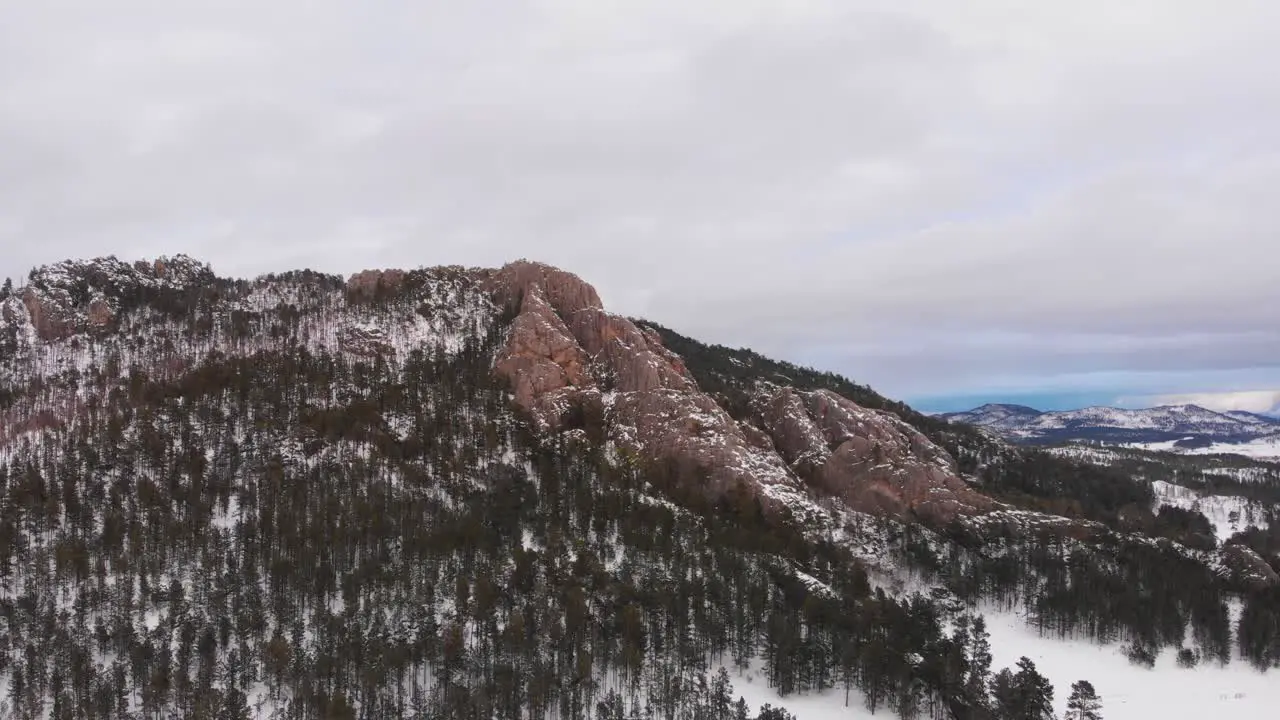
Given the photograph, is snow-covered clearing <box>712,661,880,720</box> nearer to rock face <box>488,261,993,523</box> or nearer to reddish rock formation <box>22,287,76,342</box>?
rock face <box>488,261,993,523</box>

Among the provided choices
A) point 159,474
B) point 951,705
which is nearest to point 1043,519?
point 951,705

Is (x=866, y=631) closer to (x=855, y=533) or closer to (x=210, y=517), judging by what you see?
(x=855, y=533)

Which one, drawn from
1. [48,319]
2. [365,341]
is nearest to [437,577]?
[365,341]

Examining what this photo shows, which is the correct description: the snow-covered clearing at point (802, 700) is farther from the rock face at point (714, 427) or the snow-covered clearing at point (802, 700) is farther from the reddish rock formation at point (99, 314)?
the reddish rock formation at point (99, 314)

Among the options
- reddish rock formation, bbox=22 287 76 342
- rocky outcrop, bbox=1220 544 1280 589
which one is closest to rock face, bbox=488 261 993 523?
rocky outcrop, bbox=1220 544 1280 589

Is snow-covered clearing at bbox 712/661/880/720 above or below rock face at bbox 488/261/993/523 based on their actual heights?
below

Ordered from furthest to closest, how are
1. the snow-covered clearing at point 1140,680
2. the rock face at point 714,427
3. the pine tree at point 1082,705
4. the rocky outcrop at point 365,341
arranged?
the rocky outcrop at point 365,341 < the rock face at point 714,427 < the snow-covered clearing at point 1140,680 < the pine tree at point 1082,705

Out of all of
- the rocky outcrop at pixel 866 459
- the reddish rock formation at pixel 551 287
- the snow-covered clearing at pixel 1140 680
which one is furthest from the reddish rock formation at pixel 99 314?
the snow-covered clearing at pixel 1140 680

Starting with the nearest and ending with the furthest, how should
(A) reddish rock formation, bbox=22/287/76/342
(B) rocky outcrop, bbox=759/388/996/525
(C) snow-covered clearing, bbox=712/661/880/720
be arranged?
1. (C) snow-covered clearing, bbox=712/661/880/720
2. (B) rocky outcrop, bbox=759/388/996/525
3. (A) reddish rock formation, bbox=22/287/76/342
